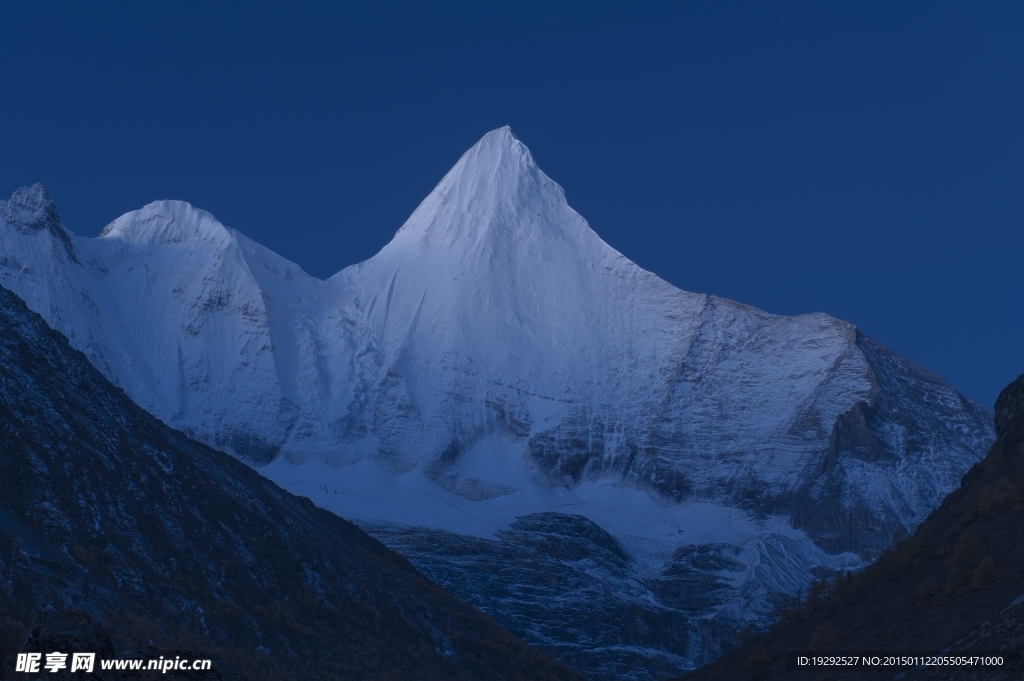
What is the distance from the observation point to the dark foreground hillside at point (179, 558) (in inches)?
2169

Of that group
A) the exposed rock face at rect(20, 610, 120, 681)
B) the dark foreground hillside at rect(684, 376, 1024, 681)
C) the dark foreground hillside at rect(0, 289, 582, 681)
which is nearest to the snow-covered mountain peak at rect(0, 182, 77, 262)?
the dark foreground hillside at rect(0, 289, 582, 681)

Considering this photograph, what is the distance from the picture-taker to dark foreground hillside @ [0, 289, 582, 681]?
55.1m

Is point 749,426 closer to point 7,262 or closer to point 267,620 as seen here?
point 7,262

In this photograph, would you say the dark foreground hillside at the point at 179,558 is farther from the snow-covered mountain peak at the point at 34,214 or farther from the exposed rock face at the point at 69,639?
the snow-covered mountain peak at the point at 34,214

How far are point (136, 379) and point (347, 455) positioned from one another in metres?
28.9

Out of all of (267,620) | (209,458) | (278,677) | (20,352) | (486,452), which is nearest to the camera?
(278,677)

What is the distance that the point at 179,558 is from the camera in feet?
206

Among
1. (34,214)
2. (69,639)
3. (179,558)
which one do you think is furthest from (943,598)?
(34,214)

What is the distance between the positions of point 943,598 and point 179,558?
34.5 metres

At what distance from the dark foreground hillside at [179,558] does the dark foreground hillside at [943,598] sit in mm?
19013

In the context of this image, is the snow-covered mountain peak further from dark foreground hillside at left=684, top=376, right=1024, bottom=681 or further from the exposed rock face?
the exposed rock face

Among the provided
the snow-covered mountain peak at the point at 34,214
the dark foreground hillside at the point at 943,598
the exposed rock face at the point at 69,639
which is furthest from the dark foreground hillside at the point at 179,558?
the snow-covered mountain peak at the point at 34,214

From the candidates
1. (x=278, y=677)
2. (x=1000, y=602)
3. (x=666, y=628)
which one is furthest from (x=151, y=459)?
(x=666, y=628)

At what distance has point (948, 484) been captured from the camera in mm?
184375
